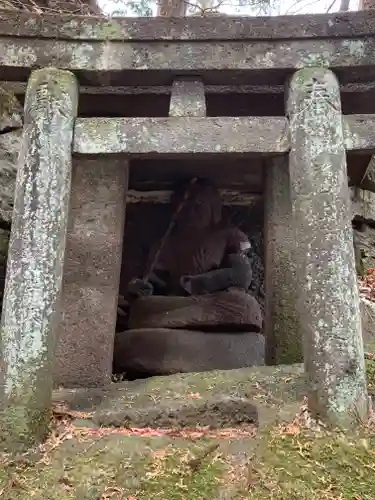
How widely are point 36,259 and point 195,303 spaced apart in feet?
7.62

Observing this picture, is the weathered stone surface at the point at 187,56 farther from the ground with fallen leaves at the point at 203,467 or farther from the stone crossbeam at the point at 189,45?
the ground with fallen leaves at the point at 203,467

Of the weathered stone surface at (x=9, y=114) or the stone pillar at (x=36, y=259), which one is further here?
the weathered stone surface at (x=9, y=114)

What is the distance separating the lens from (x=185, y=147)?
410 centimetres

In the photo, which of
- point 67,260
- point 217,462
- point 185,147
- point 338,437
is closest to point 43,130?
point 185,147

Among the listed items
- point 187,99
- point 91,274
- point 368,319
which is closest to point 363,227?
point 368,319

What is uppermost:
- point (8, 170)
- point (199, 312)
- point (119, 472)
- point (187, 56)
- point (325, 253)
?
point (187, 56)

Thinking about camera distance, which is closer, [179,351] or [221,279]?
[179,351]

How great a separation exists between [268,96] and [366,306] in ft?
7.86

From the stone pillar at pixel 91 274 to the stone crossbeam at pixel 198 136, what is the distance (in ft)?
3.25

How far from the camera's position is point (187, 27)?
430 cm

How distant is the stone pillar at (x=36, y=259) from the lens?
144 inches

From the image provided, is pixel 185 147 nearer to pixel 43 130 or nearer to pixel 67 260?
pixel 43 130

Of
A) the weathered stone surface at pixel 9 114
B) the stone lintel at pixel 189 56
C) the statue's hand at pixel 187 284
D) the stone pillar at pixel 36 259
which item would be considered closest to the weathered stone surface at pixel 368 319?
the statue's hand at pixel 187 284

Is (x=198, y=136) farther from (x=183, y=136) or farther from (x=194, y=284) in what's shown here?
(x=194, y=284)
